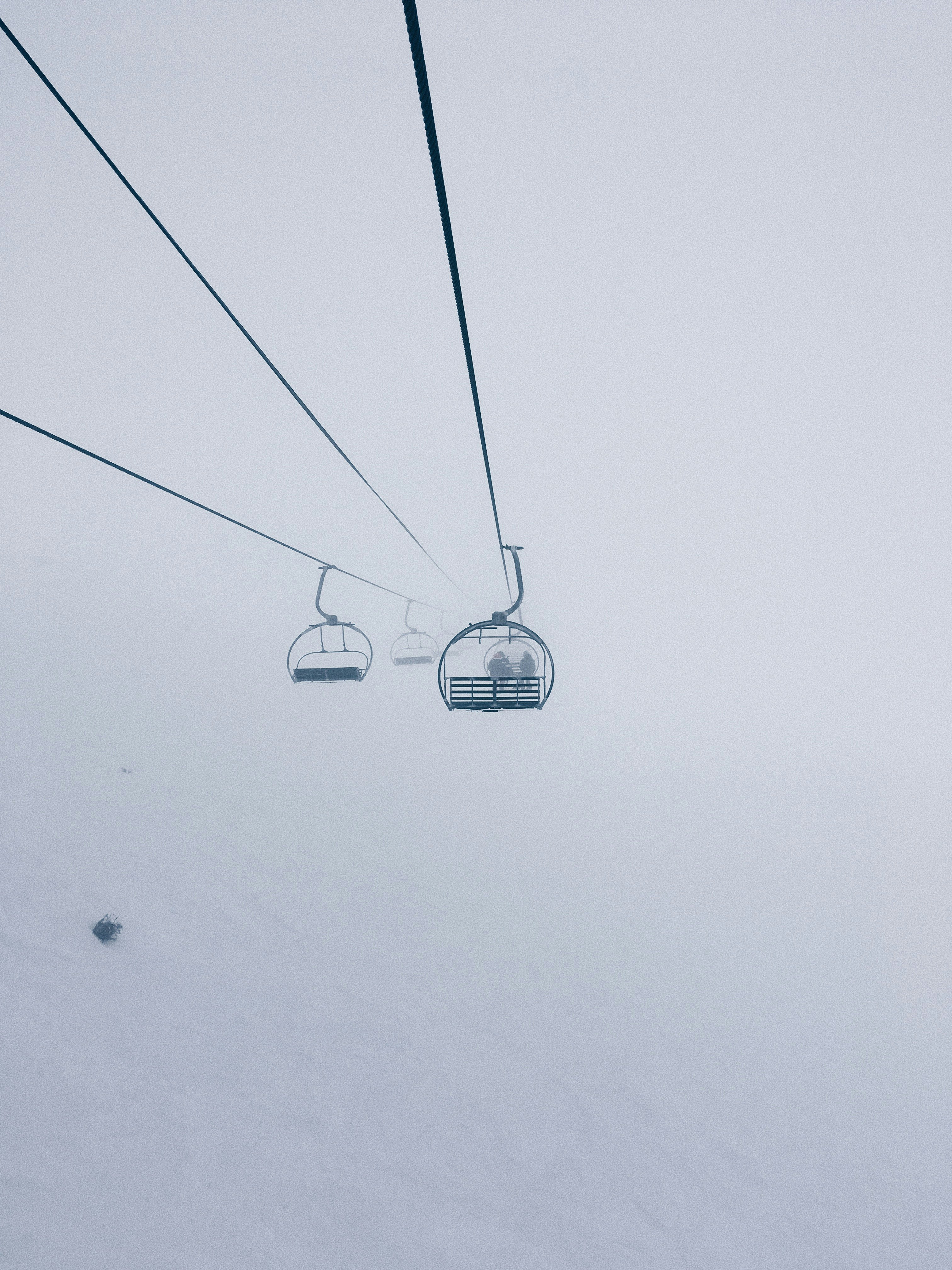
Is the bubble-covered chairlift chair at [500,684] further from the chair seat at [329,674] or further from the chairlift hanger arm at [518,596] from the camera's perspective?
the chair seat at [329,674]

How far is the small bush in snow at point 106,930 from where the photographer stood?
15.9 metres

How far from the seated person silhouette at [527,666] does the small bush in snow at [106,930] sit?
50.5 ft

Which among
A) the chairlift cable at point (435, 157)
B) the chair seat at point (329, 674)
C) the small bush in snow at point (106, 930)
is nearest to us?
the chairlift cable at point (435, 157)

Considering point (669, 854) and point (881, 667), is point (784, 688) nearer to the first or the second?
point (881, 667)

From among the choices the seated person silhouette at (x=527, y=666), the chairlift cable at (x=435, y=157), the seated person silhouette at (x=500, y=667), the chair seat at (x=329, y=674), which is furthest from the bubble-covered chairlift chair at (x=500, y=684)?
the chairlift cable at (x=435, y=157)

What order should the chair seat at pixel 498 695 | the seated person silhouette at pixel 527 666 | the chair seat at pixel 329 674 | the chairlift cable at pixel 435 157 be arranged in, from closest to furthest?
the chairlift cable at pixel 435 157 < the chair seat at pixel 498 695 < the seated person silhouette at pixel 527 666 < the chair seat at pixel 329 674

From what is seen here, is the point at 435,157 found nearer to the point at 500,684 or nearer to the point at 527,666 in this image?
the point at 500,684

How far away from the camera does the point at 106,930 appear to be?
16.0m

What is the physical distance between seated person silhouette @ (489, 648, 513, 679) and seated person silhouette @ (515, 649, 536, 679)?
129mm

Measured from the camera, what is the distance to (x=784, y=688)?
3044 inches

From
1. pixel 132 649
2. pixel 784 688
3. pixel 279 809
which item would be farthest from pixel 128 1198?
pixel 784 688

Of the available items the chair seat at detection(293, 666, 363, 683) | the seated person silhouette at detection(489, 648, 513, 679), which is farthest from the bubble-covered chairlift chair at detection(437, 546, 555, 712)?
the chair seat at detection(293, 666, 363, 683)

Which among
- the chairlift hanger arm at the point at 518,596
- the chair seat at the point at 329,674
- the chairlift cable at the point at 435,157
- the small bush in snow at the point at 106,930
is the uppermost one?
the chairlift cable at the point at 435,157

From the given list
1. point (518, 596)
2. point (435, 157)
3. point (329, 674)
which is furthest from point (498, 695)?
point (435, 157)
